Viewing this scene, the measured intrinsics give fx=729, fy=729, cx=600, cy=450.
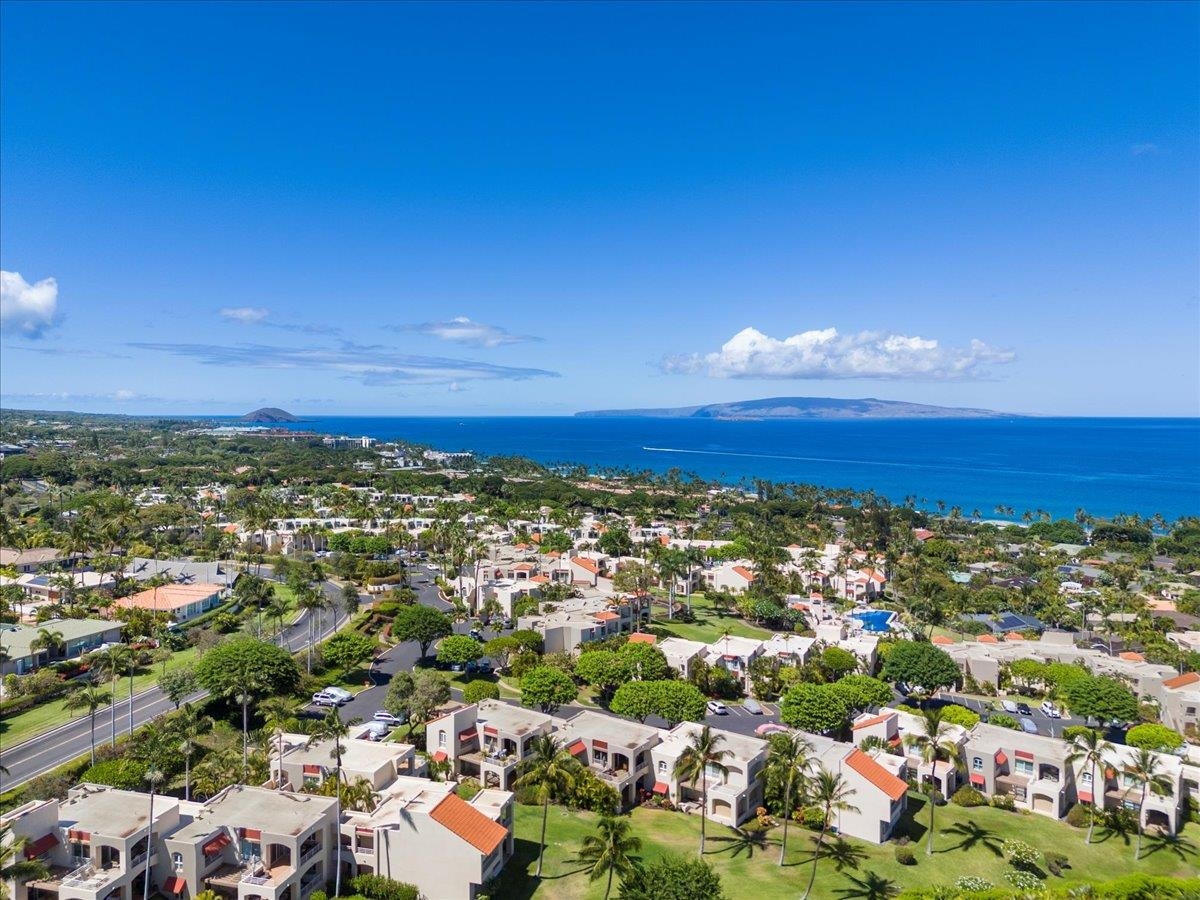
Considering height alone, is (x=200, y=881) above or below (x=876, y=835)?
above

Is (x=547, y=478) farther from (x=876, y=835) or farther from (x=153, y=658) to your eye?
(x=876, y=835)

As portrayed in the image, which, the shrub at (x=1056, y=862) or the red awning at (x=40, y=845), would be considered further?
the shrub at (x=1056, y=862)

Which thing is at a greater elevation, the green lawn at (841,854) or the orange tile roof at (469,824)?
the orange tile roof at (469,824)

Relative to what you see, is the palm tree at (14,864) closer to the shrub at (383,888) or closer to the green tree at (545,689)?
the shrub at (383,888)

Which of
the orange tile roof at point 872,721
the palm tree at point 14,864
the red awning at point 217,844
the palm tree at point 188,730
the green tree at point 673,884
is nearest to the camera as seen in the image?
the palm tree at point 14,864

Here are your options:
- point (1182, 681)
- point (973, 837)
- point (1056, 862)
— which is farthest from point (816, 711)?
point (1182, 681)

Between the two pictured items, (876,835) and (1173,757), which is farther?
(1173,757)

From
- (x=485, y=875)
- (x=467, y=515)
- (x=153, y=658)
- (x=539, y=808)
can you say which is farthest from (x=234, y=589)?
(x=485, y=875)

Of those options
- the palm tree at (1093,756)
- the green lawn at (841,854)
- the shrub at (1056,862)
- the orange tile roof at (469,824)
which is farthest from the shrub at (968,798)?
the orange tile roof at (469,824)
